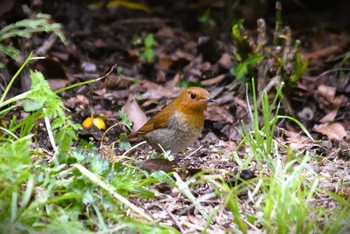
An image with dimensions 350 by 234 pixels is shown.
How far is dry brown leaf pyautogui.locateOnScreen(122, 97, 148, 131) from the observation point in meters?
5.97

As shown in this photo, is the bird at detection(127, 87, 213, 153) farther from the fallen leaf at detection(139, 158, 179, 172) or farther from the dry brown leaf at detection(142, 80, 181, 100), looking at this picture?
the fallen leaf at detection(139, 158, 179, 172)

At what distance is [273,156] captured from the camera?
479cm

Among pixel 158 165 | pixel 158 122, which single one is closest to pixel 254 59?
pixel 158 122

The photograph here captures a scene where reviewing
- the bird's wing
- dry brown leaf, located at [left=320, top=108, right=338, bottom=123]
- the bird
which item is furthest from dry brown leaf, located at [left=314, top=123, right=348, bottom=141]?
the bird's wing

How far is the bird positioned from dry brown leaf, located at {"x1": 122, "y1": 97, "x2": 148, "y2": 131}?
0.34m

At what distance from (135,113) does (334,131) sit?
1.63m

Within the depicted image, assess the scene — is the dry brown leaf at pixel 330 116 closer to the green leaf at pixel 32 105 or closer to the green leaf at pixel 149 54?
the green leaf at pixel 149 54

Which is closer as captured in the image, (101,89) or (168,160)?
(168,160)

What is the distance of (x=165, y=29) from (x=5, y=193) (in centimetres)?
488

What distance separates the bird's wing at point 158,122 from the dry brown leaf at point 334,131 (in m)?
1.20

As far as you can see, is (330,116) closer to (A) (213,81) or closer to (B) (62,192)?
(A) (213,81)

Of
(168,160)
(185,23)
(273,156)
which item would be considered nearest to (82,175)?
(168,160)

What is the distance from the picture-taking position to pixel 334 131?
5.73 m

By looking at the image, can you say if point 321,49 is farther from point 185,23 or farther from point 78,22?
point 78,22
